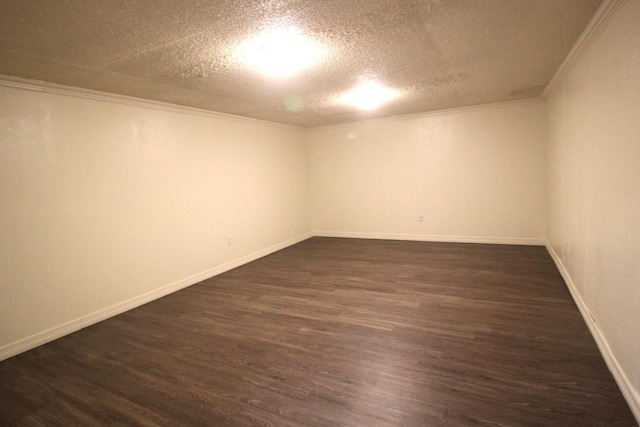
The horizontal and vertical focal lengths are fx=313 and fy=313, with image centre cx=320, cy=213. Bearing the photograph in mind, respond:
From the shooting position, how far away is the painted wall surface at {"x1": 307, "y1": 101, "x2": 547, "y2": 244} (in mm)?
4969

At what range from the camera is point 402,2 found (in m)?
1.75

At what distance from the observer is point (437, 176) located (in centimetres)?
555

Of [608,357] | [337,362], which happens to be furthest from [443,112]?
[337,362]

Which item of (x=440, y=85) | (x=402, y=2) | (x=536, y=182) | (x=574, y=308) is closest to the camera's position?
(x=402, y=2)

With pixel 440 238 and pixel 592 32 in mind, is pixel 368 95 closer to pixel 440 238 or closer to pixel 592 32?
pixel 592 32

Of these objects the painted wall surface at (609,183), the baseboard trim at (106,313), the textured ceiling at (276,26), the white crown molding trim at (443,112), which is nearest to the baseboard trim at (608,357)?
the painted wall surface at (609,183)

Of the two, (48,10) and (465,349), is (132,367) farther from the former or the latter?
(465,349)

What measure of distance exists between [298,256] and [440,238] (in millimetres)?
2594

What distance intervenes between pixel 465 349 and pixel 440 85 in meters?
2.85

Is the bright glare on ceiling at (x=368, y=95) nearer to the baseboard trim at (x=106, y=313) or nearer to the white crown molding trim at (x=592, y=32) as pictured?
the white crown molding trim at (x=592, y=32)

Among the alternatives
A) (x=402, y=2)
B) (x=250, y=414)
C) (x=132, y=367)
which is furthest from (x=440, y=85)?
(x=132, y=367)

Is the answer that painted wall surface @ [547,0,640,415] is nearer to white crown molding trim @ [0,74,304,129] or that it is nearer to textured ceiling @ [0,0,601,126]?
textured ceiling @ [0,0,601,126]

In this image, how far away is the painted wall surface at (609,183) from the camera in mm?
1604

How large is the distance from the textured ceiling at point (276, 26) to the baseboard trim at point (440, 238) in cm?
257
